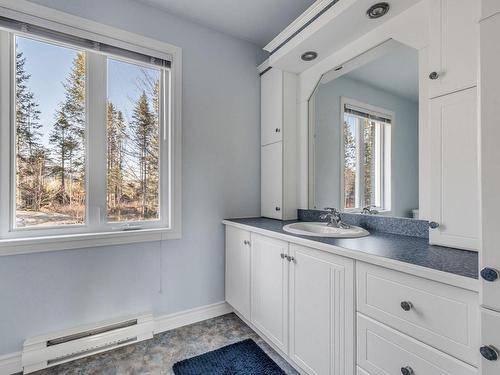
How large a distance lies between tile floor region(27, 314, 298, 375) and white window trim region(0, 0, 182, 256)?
74cm

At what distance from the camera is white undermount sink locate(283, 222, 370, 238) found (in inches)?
56.2

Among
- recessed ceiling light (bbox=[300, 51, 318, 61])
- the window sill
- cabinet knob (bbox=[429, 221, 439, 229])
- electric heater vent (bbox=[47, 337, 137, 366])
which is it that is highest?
recessed ceiling light (bbox=[300, 51, 318, 61])

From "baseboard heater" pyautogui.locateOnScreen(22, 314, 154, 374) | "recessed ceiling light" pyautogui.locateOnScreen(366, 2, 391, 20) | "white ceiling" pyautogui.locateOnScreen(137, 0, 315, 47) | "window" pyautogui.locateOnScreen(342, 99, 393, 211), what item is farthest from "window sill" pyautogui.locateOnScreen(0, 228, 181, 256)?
"recessed ceiling light" pyautogui.locateOnScreen(366, 2, 391, 20)

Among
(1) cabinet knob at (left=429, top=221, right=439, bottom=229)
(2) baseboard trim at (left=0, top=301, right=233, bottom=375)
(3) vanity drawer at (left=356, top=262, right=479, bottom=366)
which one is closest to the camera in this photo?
(3) vanity drawer at (left=356, top=262, right=479, bottom=366)

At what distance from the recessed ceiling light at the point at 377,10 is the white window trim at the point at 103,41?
141 cm

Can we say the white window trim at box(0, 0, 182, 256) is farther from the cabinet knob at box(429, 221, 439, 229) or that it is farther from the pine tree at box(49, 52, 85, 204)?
the cabinet knob at box(429, 221, 439, 229)

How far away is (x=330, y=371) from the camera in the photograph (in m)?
1.25

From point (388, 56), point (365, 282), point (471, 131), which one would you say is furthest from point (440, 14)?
point (365, 282)

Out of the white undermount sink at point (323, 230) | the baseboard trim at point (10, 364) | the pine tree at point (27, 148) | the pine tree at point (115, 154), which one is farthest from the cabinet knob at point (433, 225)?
the baseboard trim at point (10, 364)

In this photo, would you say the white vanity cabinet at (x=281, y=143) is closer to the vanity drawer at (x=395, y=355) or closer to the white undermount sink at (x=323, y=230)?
the white undermount sink at (x=323, y=230)

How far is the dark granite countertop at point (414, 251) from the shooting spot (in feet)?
2.89

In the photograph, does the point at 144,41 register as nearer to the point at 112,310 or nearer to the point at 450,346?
the point at 112,310

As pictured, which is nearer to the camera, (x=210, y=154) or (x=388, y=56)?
(x=388, y=56)

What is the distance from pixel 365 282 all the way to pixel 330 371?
52cm
